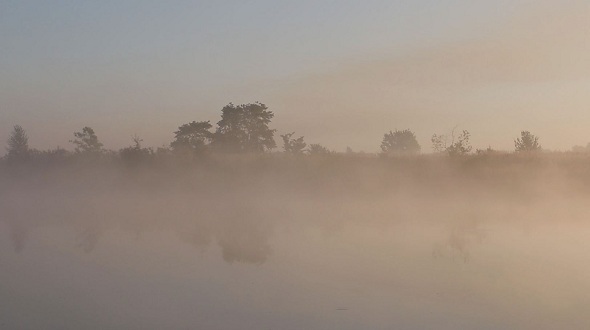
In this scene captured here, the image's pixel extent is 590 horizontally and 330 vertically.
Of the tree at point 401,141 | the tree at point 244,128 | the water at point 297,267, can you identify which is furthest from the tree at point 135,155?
the tree at point 401,141

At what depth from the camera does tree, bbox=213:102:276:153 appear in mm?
62781

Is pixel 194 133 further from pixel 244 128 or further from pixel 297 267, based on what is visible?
pixel 297 267

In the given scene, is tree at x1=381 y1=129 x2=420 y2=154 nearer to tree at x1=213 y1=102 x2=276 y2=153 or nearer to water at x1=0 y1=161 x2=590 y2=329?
tree at x1=213 y1=102 x2=276 y2=153

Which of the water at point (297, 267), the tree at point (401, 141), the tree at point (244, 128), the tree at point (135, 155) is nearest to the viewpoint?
the water at point (297, 267)

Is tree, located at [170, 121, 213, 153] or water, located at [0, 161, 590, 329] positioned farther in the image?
tree, located at [170, 121, 213, 153]

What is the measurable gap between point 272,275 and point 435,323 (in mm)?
4133

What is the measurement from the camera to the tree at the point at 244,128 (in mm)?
62781

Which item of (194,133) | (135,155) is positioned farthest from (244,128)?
(135,155)

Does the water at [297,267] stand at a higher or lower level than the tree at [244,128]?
lower

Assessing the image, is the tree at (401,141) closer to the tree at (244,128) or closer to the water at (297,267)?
the tree at (244,128)

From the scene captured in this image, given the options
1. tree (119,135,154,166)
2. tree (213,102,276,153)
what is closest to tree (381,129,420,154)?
tree (213,102,276,153)

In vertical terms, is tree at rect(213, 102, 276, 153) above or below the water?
above

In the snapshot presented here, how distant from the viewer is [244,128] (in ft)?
208

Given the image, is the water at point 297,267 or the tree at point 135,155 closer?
the water at point 297,267
